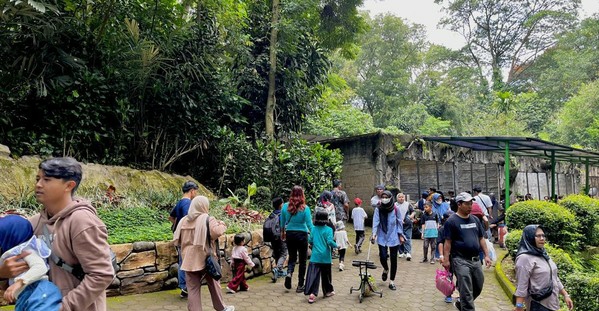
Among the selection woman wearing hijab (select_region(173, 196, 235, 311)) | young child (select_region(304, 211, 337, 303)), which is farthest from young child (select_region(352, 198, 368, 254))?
woman wearing hijab (select_region(173, 196, 235, 311))

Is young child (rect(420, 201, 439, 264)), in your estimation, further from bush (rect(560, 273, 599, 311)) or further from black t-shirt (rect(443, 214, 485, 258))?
black t-shirt (rect(443, 214, 485, 258))

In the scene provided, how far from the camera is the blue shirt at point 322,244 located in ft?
21.2

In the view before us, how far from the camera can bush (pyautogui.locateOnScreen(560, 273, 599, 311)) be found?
240 inches

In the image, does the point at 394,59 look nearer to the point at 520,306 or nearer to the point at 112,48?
the point at 112,48

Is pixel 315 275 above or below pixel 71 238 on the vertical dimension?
below

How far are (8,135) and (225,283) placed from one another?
17.4 ft

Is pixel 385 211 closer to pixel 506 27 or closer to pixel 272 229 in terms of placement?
pixel 272 229

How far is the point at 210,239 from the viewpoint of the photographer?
5.10m

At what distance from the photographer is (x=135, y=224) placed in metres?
7.64

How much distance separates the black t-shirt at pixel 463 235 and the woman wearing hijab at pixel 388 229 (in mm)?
1684

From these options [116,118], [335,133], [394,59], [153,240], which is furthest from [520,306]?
[394,59]

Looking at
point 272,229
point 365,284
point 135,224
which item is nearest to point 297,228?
point 272,229

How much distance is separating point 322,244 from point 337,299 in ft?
3.30

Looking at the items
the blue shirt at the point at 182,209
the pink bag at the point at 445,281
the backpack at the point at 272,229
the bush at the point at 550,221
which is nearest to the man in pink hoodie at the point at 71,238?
the blue shirt at the point at 182,209
